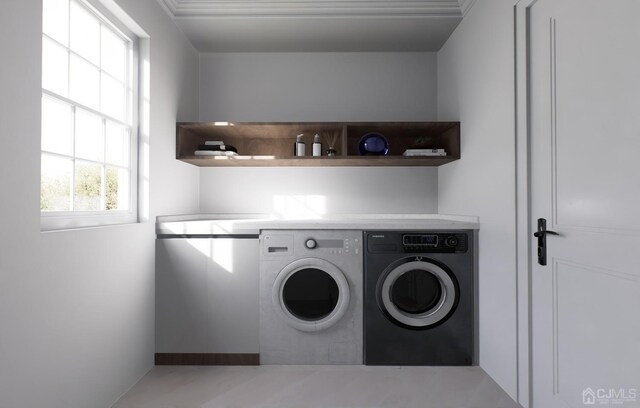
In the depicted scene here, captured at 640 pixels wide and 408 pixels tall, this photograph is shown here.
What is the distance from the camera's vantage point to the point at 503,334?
6.73 ft

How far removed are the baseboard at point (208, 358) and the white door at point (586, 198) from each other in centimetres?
165

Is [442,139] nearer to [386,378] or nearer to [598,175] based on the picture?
[598,175]

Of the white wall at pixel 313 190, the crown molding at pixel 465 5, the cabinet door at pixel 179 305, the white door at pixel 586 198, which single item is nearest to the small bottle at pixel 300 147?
the white wall at pixel 313 190

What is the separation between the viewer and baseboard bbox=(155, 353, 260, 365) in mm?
2385

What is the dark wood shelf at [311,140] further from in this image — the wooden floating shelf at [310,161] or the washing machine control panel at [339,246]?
the washing machine control panel at [339,246]

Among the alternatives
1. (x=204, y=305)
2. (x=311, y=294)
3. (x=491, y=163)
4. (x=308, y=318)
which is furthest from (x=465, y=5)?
(x=204, y=305)

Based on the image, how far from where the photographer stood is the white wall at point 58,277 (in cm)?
126

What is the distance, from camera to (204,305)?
2385mm

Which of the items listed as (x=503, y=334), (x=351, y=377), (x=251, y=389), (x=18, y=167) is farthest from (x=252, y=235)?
(x=503, y=334)

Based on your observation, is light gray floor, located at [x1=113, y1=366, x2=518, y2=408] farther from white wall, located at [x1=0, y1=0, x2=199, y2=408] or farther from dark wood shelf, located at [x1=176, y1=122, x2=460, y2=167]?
dark wood shelf, located at [x1=176, y1=122, x2=460, y2=167]

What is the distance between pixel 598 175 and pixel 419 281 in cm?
130

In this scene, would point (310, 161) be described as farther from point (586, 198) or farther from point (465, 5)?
point (586, 198)

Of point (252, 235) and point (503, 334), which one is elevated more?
point (252, 235)

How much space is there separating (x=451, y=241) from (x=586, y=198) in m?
1.01
